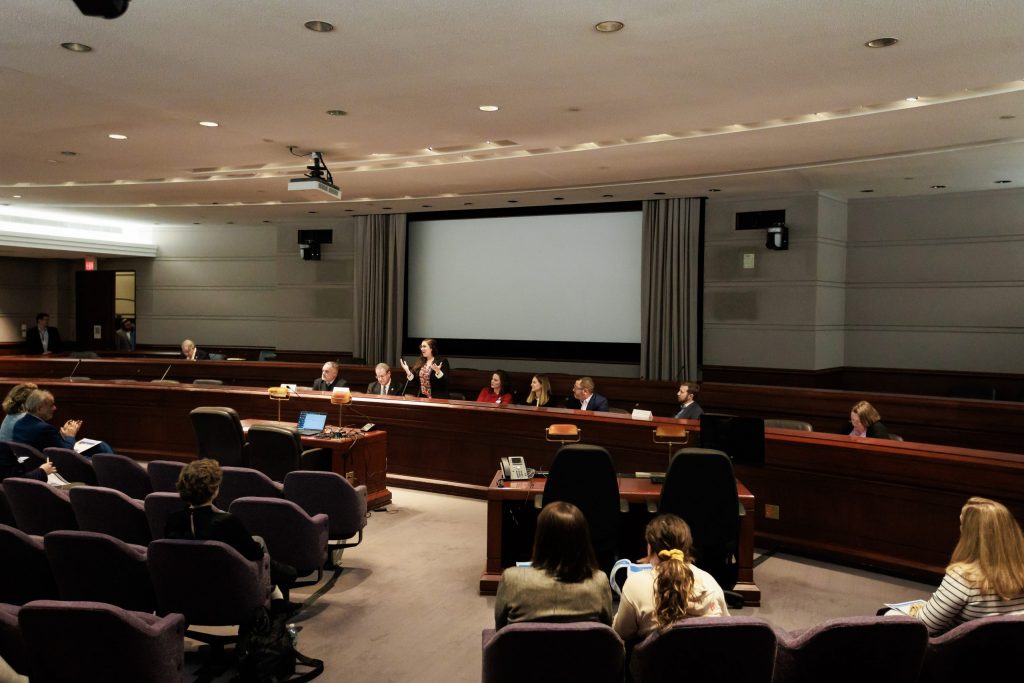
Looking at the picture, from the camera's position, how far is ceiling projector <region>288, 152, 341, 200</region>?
22.6 feet

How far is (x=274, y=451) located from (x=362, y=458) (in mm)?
883

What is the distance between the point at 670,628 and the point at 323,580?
2912mm

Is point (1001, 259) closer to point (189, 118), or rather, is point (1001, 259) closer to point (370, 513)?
point (370, 513)

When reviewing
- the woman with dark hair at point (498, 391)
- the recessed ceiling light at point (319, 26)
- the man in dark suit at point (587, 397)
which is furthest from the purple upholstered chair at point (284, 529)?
the woman with dark hair at point (498, 391)

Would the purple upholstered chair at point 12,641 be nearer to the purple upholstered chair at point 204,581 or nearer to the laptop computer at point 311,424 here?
the purple upholstered chair at point 204,581

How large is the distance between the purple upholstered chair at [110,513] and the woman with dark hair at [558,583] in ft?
7.30

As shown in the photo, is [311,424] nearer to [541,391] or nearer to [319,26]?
[541,391]

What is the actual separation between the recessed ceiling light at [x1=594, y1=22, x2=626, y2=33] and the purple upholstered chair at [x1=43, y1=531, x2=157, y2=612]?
3.17 meters

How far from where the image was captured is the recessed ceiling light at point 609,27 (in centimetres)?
381

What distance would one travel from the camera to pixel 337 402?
6832mm

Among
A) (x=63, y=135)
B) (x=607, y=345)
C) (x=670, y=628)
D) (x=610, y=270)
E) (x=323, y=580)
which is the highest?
(x=63, y=135)

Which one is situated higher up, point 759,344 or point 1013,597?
point 759,344

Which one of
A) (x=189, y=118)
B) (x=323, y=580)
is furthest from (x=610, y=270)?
(x=323, y=580)

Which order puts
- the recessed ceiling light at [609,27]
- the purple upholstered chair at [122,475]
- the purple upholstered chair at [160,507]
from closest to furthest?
the recessed ceiling light at [609,27] < the purple upholstered chair at [160,507] < the purple upholstered chair at [122,475]
